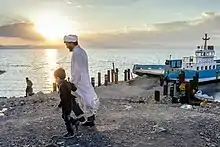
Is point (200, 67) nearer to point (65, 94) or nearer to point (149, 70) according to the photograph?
point (149, 70)

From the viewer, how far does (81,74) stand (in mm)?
7406

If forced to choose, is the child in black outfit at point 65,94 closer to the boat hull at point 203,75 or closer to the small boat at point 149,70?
the boat hull at point 203,75

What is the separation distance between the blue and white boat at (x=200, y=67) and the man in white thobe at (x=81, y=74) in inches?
1013

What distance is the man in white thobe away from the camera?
7.36 meters

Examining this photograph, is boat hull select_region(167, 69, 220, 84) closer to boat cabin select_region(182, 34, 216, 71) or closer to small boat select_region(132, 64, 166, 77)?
boat cabin select_region(182, 34, 216, 71)

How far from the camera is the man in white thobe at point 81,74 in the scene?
7.36m

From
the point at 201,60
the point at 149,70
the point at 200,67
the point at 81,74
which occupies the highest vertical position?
the point at 81,74

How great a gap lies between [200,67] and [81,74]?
2894 cm

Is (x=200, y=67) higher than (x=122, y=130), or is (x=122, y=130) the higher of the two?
(x=200, y=67)

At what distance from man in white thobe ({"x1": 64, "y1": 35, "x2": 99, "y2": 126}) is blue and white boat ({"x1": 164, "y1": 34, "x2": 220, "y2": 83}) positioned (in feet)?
84.4

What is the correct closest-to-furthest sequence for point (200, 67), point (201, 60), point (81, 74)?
point (81, 74) → point (200, 67) → point (201, 60)

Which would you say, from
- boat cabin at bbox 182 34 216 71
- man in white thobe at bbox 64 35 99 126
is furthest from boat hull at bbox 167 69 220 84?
man in white thobe at bbox 64 35 99 126

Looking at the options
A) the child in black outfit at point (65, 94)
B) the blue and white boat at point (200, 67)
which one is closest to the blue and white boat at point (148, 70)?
the blue and white boat at point (200, 67)

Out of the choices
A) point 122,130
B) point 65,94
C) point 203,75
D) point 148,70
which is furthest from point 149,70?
point 65,94
